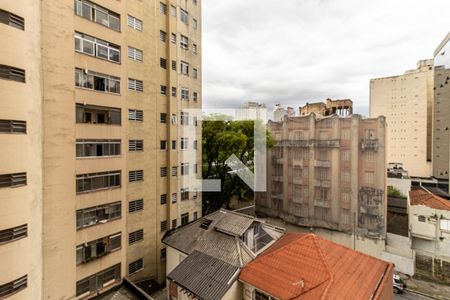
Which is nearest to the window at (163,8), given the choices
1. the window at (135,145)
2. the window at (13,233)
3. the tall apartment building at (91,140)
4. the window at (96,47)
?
the tall apartment building at (91,140)

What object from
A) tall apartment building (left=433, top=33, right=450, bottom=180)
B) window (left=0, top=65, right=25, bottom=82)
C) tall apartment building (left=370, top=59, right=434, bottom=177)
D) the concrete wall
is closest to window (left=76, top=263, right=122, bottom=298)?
the concrete wall

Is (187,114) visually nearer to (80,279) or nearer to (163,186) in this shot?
(163,186)

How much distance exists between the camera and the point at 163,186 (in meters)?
21.8

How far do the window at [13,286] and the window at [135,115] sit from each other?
11850mm

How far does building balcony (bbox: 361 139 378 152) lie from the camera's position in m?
27.3

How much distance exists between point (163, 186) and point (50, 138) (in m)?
10.3

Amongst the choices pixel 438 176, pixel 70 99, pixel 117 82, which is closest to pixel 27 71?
pixel 70 99

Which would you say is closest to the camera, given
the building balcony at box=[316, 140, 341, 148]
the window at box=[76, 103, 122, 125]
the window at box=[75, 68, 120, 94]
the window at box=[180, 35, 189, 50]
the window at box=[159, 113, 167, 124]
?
the window at box=[75, 68, 120, 94]

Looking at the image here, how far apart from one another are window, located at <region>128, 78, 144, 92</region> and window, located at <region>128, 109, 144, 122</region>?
5.71ft

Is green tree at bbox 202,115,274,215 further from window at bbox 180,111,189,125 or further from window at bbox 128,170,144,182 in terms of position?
window at bbox 128,170,144,182

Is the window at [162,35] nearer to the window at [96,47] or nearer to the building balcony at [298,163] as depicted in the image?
the window at [96,47]

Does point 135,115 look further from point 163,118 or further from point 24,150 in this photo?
point 24,150

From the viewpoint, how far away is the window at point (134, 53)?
18656 millimetres

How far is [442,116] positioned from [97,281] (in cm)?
6066
